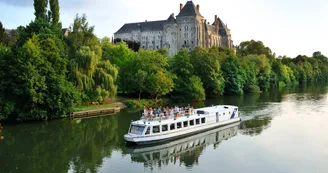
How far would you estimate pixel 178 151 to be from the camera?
87.0ft

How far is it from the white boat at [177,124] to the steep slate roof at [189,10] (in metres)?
89.3

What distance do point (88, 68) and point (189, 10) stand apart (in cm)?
8594

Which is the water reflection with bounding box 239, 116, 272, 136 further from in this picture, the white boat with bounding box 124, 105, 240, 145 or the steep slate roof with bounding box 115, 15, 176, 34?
the steep slate roof with bounding box 115, 15, 176, 34

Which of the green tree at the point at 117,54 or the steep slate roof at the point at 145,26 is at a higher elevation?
the steep slate roof at the point at 145,26

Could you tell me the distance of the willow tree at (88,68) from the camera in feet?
140

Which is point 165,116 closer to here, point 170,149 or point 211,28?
point 170,149

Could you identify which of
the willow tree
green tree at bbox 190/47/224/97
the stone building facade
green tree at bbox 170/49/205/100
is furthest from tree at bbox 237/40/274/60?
the willow tree

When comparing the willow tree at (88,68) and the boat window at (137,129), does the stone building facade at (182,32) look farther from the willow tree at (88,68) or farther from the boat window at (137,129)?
the boat window at (137,129)

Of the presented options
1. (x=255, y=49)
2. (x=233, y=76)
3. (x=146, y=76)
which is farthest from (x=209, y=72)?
(x=255, y=49)

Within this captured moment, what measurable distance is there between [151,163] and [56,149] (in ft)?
28.4

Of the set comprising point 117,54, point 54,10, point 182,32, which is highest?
point 182,32

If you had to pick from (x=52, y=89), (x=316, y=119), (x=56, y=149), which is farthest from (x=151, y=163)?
(x=316, y=119)

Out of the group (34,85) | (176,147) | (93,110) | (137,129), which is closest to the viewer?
(176,147)

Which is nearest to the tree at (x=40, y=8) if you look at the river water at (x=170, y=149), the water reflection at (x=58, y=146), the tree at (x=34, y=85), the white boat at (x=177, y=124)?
the tree at (x=34, y=85)
